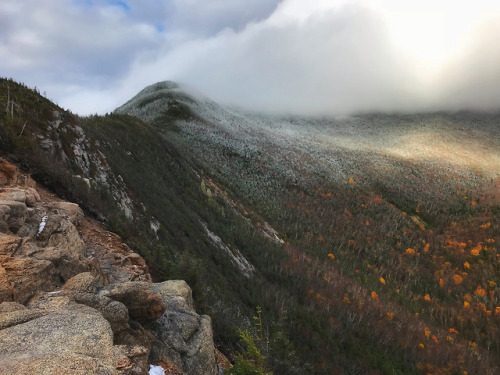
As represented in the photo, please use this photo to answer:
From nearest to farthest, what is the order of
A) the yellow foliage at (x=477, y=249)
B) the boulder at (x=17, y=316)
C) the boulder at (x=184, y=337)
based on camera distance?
the boulder at (x=17, y=316), the boulder at (x=184, y=337), the yellow foliage at (x=477, y=249)

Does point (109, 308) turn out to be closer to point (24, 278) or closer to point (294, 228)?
point (24, 278)

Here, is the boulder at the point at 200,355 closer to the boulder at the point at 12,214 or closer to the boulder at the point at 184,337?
the boulder at the point at 184,337

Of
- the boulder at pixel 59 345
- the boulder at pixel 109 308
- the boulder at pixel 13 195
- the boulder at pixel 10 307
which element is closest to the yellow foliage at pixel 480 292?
the boulder at pixel 109 308

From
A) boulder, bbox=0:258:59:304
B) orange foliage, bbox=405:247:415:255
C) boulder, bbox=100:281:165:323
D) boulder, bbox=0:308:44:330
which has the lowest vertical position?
orange foliage, bbox=405:247:415:255

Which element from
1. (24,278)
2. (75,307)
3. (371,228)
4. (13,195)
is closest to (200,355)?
(75,307)

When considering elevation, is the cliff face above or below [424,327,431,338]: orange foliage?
above

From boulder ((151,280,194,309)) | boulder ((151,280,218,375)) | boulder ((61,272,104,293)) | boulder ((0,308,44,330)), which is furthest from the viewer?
boulder ((151,280,194,309))

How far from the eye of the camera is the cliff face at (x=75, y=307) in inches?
109

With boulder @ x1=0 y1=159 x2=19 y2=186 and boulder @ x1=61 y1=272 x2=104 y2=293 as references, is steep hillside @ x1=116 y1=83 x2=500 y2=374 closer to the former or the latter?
boulder @ x1=61 y1=272 x2=104 y2=293

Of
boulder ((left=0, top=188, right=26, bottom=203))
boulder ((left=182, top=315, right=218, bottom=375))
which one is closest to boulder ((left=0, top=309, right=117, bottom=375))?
boulder ((left=182, top=315, right=218, bottom=375))

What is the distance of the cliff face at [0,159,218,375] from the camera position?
2775mm

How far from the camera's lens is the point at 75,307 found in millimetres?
3525

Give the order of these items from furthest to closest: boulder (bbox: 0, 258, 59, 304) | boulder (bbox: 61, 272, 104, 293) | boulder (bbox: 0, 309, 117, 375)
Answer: boulder (bbox: 61, 272, 104, 293) → boulder (bbox: 0, 258, 59, 304) → boulder (bbox: 0, 309, 117, 375)

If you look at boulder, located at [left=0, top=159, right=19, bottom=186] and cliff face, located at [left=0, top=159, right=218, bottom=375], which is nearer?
cliff face, located at [left=0, top=159, right=218, bottom=375]
